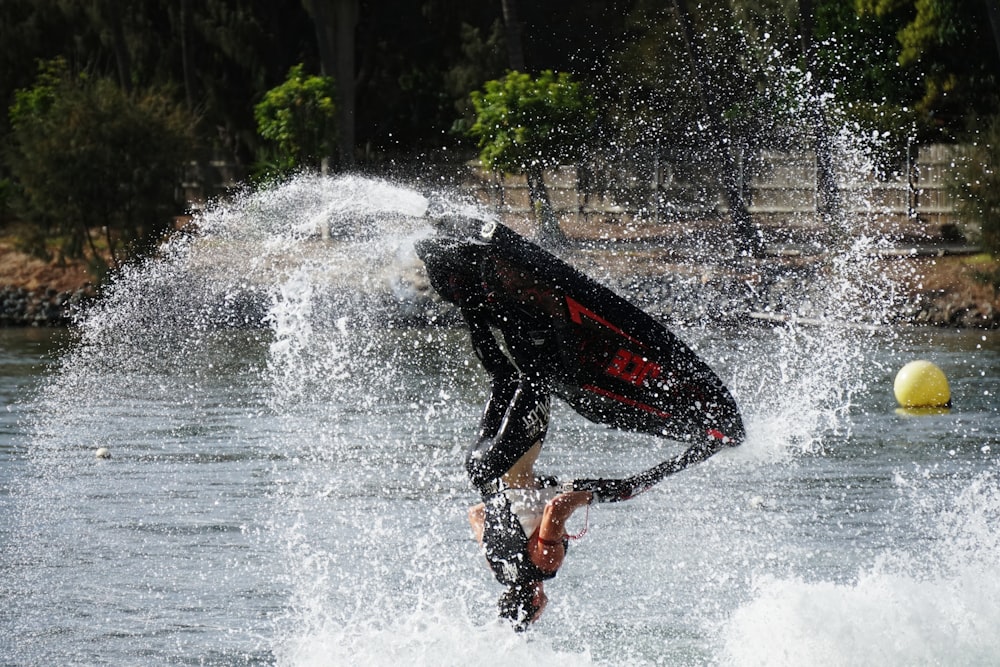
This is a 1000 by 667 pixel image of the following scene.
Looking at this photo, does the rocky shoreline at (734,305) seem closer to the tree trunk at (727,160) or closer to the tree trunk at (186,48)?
the tree trunk at (727,160)

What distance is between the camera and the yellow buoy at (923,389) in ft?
46.4

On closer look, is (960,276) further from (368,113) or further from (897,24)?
(368,113)

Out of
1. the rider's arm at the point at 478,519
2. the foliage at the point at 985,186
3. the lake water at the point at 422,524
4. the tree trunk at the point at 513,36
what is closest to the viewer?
the rider's arm at the point at 478,519

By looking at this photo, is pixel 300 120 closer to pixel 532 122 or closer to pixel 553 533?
pixel 532 122

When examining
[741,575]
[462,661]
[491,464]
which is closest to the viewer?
[491,464]

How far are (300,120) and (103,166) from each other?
465cm

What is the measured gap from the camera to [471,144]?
38750mm

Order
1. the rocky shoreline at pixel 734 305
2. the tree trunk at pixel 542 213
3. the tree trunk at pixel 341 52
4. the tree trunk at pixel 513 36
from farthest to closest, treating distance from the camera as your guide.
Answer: the tree trunk at pixel 341 52 < the tree trunk at pixel 513 36 < the tree trunk at pixel 542 213 < the rocky shoreline at pixel 734 305

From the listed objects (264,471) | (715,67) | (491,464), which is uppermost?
(715,67)

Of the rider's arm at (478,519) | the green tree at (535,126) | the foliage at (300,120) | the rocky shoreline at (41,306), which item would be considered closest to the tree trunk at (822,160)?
the green tree at (535,126)

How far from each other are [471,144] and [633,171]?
808 cm

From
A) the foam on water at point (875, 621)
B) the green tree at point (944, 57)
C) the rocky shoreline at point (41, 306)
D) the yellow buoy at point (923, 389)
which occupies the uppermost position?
the green tree at point (944, 57)

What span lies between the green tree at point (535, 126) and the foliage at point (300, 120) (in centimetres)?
321

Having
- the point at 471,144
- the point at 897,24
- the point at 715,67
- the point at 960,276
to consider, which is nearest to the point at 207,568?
the point at 960,276
